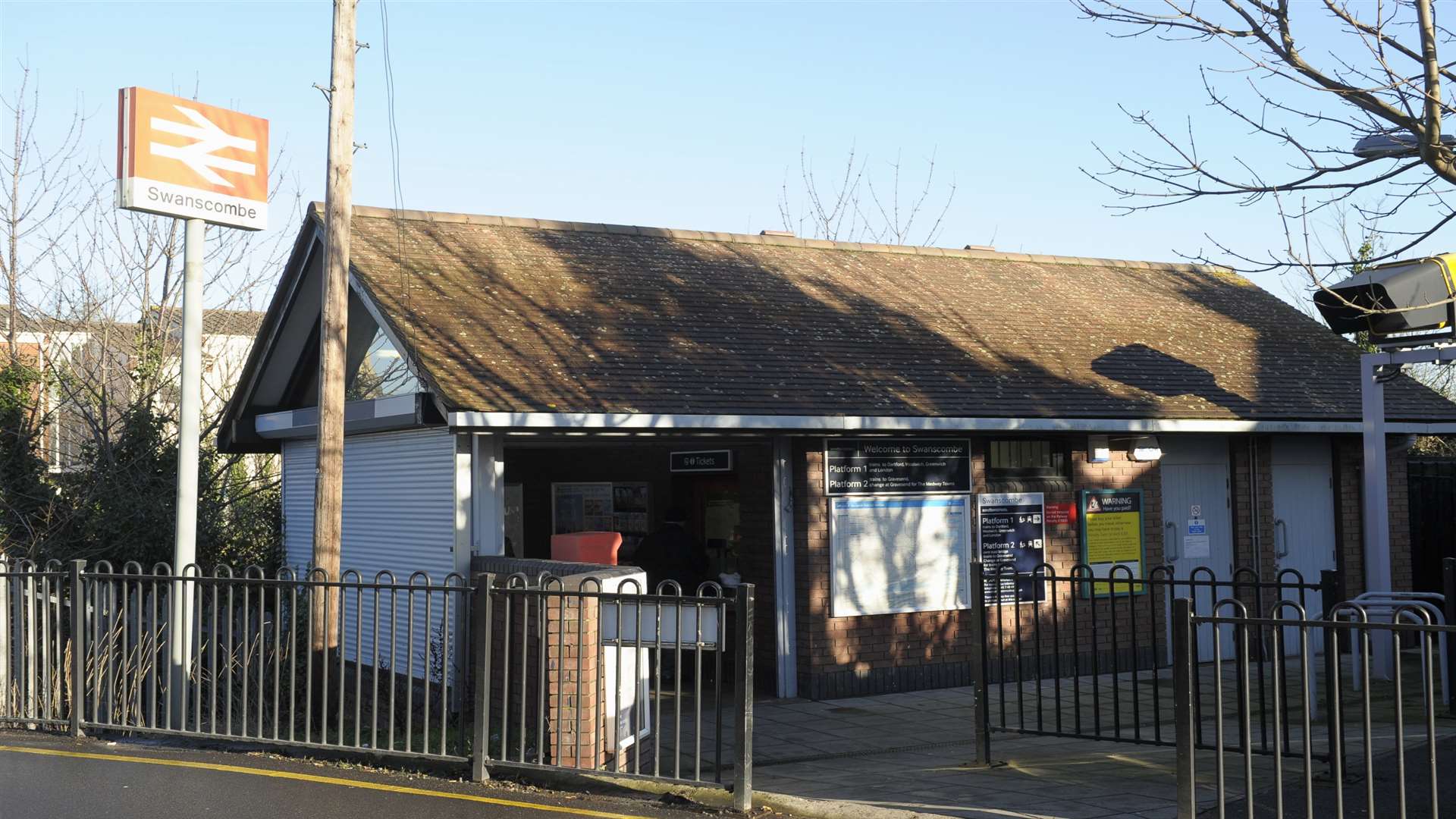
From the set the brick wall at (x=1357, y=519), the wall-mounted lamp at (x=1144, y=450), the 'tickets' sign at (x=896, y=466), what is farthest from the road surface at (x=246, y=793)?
the brick wall at (x=1357, y=519)

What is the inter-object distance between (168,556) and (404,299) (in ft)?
18.0

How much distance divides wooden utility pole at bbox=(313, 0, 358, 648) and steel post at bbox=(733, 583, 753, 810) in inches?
172

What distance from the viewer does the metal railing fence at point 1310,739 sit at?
244 inches

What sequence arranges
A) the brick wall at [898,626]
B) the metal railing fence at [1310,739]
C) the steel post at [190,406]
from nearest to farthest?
1. the metal railing fence at [1310,739]
2. the steel post at [190,406]
3. the brick wall at [898,626]

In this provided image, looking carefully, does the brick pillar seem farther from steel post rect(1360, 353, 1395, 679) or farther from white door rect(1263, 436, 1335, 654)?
white door rect(1263, 436, 1335, 654)

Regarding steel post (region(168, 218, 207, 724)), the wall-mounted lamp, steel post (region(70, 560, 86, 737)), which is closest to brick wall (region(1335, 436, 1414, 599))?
the wall-mounted lamp

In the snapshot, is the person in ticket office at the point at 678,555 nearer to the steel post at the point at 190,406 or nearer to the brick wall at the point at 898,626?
the brick wall at the point at 898,626

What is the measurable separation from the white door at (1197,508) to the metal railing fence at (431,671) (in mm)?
5267

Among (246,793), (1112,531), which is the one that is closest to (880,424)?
(1112,531)

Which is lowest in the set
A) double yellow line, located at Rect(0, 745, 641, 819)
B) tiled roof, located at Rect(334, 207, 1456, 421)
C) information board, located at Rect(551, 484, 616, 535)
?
double yellow line, located at Rect(0, 745, 641, 819)

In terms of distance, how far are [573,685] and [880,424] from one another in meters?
4.78

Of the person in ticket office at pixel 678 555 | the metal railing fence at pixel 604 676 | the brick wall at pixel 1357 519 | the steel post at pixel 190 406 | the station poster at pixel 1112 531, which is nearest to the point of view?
the metal railing fence at pixel 604 676

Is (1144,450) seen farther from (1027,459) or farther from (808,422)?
(808,422)

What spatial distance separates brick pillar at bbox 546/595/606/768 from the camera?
28.5 ft
